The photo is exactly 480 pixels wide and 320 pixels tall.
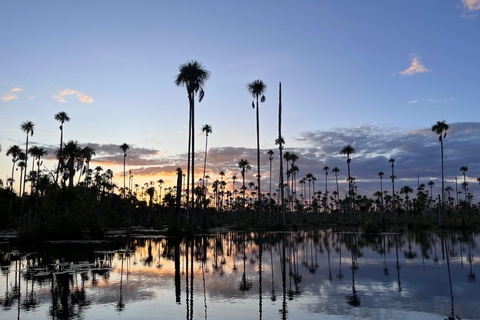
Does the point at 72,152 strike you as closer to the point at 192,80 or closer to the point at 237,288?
the point at 192,80

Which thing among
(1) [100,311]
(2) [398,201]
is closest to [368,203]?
(2) [398,201]

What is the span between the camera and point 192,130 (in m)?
45.8

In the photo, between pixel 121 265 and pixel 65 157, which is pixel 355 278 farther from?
pixel 65 157

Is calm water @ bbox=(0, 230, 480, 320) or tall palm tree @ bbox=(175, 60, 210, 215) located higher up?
tall palm tree @ bbox=(175, 60, 210, 215)

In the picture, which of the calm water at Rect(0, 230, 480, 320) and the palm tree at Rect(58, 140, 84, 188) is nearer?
the calm water at Rect(0, 230, 480, 320)

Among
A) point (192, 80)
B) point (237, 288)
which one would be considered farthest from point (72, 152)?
point (237, 288)

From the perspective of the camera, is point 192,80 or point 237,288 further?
point 192,80

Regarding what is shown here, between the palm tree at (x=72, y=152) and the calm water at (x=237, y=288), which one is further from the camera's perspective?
the palm tree at (x=72, y=152)

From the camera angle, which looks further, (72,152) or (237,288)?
(72,152)

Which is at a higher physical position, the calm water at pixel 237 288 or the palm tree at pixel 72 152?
the palm tree at pixel 72 152

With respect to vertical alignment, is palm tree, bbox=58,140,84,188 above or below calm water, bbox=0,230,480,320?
above

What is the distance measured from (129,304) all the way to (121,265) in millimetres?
7971

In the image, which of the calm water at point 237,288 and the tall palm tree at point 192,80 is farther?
the tall palm tree at point 192,80

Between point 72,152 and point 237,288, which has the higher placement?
point 72,152
